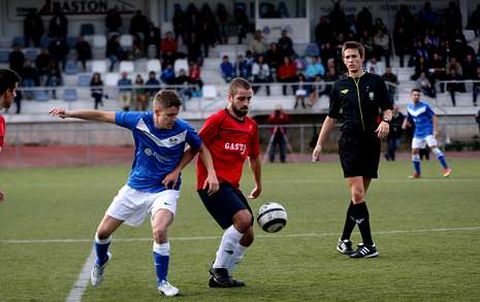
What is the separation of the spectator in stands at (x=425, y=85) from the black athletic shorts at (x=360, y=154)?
2581 centimetres

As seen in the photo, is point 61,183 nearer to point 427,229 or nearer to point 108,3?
point 427,229

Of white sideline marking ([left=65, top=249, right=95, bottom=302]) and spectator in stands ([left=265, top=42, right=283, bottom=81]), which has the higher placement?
spectator in stands ([left=265, top=42, right=283, bottom=81])

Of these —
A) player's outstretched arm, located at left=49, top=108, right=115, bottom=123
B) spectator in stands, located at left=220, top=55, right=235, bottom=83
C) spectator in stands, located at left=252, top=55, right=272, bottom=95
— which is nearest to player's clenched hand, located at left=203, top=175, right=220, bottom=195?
player's outstretched arm, located at left=49, top=108, right=115, bottom=123

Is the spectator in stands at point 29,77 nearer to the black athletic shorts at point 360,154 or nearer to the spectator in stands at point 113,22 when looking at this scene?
the spectator in stands at point 113,22

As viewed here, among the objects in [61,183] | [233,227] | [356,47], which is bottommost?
[61,183]

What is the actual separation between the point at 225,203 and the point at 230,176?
11.3 inches

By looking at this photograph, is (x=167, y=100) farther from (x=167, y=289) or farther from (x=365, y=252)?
(x=365, y=252)

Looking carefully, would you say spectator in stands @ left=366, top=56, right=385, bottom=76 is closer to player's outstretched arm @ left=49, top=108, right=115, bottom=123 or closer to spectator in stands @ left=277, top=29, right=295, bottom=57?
spectator in stands @ left=277, top=29, right=295, bottom=57

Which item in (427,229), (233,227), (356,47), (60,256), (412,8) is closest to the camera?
(233,227)

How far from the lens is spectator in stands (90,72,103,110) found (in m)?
36.6

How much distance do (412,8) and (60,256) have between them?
33114 mm

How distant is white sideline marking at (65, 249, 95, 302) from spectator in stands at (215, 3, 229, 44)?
101 feet

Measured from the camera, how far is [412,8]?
142ft

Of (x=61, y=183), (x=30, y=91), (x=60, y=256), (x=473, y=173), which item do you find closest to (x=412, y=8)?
(x=30, y=91)
